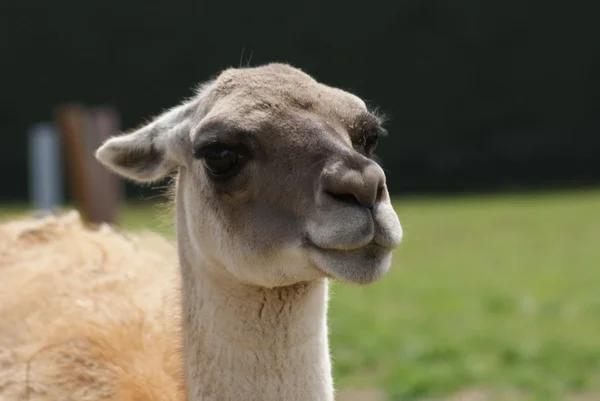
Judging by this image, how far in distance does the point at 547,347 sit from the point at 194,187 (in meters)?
4.15

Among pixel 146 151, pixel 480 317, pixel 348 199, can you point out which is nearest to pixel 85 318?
pixel 146 151

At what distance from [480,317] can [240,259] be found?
508 centimetres

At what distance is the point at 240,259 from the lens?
9.69ft

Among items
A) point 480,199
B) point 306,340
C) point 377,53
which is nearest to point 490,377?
point 306,340

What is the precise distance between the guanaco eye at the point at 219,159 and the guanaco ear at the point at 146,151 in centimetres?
44

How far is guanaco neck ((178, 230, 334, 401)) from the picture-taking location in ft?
9.89

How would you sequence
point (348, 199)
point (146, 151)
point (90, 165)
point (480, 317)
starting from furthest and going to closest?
point (480, 317)
point (90, 165)
point (146, 151)
point (348, 199)

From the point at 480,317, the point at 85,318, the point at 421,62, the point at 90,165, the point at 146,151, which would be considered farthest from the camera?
the point at 421,62

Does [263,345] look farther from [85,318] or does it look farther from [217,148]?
[85,318]

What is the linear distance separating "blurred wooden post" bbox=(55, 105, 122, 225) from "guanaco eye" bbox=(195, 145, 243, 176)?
14.8ft

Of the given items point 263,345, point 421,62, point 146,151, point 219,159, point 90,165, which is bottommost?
point 263,345

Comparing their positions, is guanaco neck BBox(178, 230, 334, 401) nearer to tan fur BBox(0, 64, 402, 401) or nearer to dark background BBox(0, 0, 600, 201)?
tan fur BBox(0, 64, 402, 401)

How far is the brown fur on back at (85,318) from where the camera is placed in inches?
137

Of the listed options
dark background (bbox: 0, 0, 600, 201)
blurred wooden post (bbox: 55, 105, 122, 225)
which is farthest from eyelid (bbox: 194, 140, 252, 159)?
dark background (bbox: 0, 0, 600, 201)
